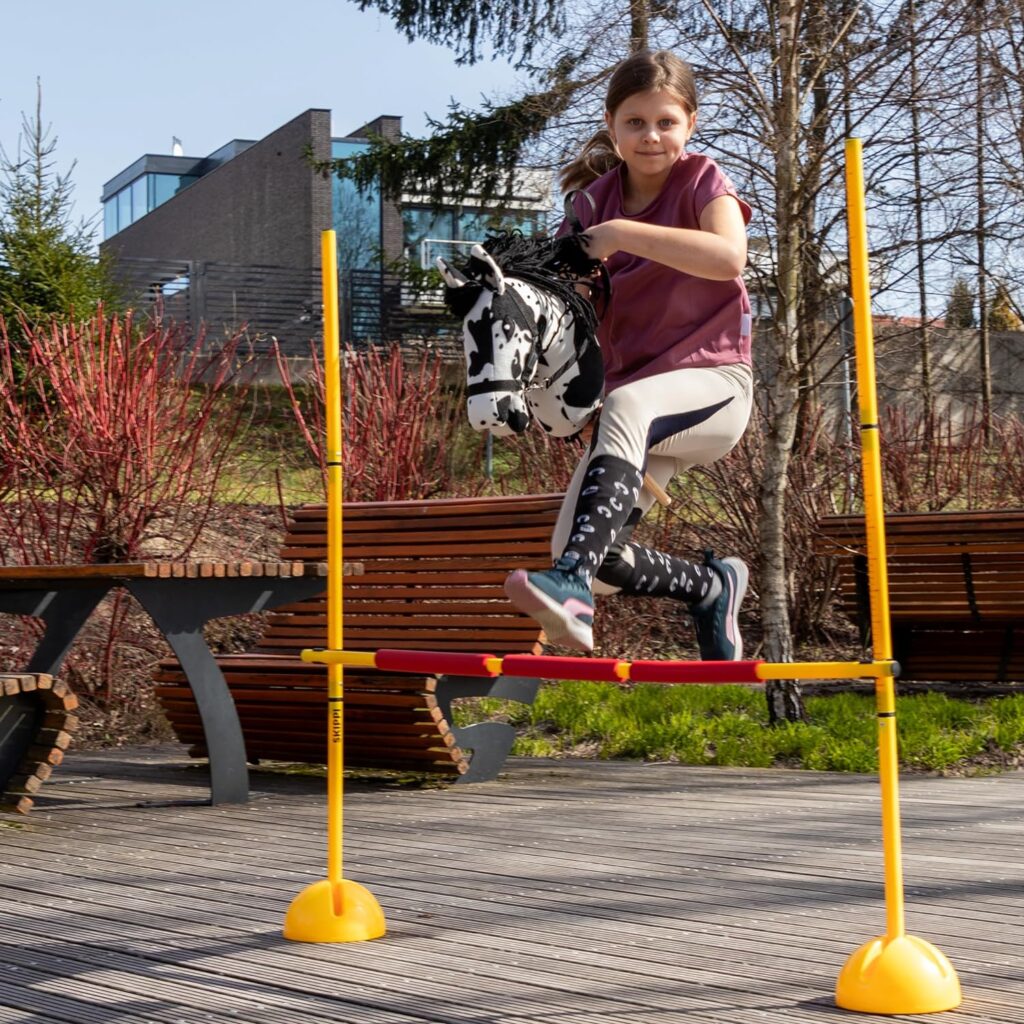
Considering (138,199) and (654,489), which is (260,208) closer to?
(138,199)

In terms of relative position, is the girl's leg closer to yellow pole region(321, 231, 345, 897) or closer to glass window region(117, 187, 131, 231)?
yellow pole region(321, 231, 345, 897)

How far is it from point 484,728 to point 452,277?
12.4 feet

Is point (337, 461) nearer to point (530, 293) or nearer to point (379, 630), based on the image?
point (530, 293)

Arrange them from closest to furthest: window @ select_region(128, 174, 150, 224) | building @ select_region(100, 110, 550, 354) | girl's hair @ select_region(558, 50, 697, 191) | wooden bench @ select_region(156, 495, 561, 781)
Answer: girl's hair @ select_region(558, 50, 697, 191)
wooden bench @ select_region(156, 495, 561, 781)
building @ select_region(100, 110, 550, 354)
window @ select_region(128, 174, 150, 224)

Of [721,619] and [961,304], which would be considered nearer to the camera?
[721,619]

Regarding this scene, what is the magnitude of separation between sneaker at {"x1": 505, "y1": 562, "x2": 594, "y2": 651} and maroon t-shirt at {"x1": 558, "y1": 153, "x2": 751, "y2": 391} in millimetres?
597

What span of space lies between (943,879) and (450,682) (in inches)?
98.7

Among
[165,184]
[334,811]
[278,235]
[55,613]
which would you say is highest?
[165,184]

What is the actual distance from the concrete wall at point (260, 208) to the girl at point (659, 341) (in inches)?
1164

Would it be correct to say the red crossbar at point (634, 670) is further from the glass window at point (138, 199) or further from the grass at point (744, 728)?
the glass window at point (138, 199)

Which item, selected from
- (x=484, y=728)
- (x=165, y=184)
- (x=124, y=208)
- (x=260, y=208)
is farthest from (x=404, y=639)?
(x=124, y=208)

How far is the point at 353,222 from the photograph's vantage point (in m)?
34.4

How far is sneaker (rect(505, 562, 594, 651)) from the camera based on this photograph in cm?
271

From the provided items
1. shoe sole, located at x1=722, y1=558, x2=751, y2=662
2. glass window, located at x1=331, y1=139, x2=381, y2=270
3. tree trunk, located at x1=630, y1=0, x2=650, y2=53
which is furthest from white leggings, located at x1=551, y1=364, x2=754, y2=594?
glass window, located at x1=331, y1=139, x2=381, y2=270
